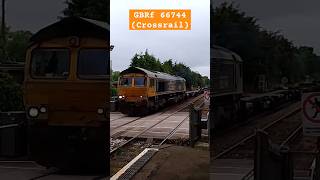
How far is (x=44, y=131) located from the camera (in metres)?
3.21

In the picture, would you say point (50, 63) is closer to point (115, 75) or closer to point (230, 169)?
point (115, 75)

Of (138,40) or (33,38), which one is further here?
(33,38)

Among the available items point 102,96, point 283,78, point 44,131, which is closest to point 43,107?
point 44,131

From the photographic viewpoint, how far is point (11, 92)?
3287mm

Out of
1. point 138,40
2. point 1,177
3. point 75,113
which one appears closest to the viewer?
A: point 138,40

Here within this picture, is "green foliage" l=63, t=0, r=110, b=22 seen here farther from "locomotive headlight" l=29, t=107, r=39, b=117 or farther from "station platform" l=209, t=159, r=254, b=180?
"station platform" l=209, t=159, r=254, b=180

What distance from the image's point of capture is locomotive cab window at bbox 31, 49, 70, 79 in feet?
10.3

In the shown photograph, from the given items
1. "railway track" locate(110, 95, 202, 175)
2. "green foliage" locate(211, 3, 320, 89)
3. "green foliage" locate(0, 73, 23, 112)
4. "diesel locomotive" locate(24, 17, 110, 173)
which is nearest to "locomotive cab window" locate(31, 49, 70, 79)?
"diesel locomotive" locate(24, 17, 110, 173)

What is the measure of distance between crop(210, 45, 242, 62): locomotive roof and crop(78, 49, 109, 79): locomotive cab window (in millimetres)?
581

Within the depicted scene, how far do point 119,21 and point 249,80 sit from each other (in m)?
0.77

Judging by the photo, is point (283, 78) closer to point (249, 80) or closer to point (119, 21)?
point (249, 80)

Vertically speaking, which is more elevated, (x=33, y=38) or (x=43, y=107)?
(x=33, y=38)

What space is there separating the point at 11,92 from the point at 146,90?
0.82 metres

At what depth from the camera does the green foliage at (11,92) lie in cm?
326
